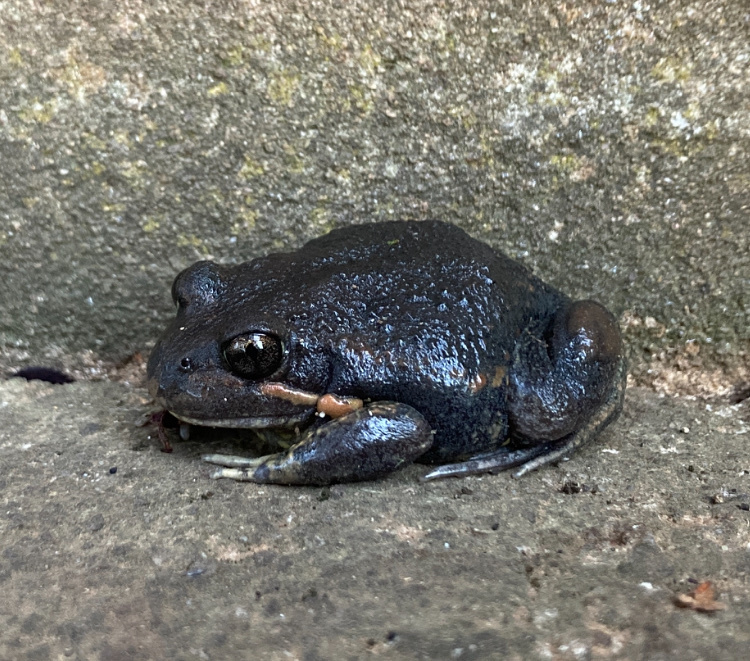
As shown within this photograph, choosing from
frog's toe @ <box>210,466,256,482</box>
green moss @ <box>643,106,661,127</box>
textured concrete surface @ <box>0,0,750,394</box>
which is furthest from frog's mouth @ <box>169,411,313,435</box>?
green moss @ <box>643,106,661,127</box>

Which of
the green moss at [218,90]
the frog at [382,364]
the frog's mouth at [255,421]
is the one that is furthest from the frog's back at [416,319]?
the green moss at [218,90]

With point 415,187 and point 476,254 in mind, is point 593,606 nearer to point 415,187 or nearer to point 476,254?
point 476,254

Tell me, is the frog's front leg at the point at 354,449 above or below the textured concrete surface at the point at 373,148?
below

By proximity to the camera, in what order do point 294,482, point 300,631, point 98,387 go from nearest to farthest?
point 300,631 < point 294,482 < point 98,387

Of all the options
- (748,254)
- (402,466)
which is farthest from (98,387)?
(748,254)

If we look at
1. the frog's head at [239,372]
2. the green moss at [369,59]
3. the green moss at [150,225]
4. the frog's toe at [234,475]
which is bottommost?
the frog's toe at [234,475]

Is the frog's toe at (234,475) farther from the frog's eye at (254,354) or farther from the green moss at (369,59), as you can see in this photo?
the green moss at (369,59)

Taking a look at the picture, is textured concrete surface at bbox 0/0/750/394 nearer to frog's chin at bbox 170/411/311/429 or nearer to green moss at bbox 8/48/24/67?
green moss at bbox 8/48/24/67
